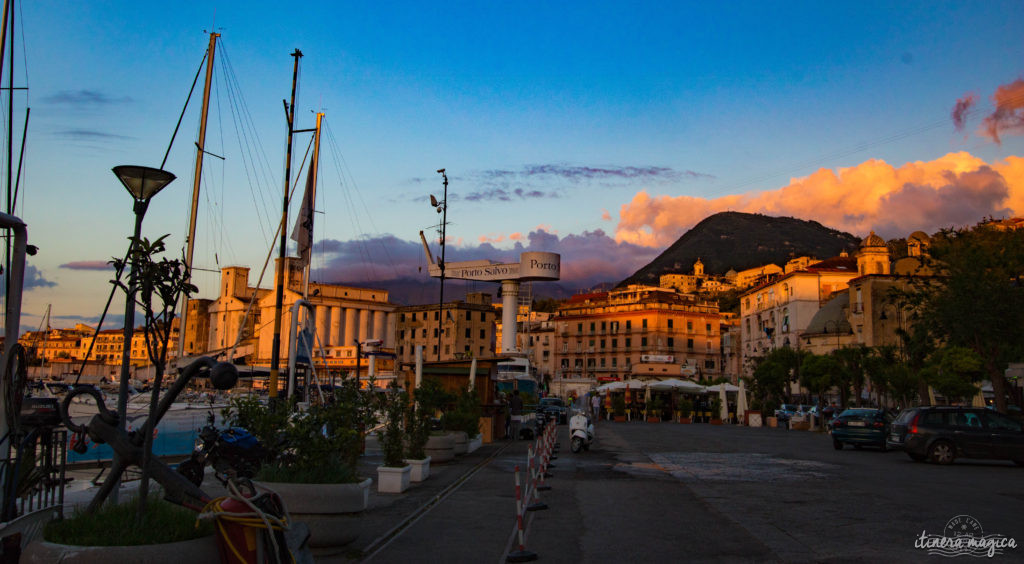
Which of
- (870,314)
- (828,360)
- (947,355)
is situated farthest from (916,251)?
(947,355)

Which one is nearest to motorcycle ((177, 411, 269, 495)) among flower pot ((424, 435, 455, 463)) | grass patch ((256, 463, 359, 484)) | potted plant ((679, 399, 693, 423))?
grass patch ((256, 463, 359, 484))

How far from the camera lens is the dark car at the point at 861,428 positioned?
2720 cm

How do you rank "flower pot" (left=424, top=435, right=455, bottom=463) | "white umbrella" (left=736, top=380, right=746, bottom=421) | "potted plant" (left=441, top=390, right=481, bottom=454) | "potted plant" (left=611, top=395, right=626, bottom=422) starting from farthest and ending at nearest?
"potted plant" (left=611, top=395, right=626, bottom=422)
"white umbrella" (left=736, top=380, right=746, bottom=421)
"potted plant" (left=441, top=390, right=481, bottom=454)
"flower pot" (left=424, top=435, right=455, bottom=463)

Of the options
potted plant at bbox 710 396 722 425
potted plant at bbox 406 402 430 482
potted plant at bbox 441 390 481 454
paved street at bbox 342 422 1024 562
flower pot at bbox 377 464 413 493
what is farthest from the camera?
potted plant at bbox 710 396 722 425

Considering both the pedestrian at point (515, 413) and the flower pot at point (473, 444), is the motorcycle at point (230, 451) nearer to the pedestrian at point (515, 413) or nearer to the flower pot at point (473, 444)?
the flower pot at point (473, 444)

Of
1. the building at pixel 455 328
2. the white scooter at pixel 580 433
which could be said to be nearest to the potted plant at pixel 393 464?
the white scooter at pixel 580 433

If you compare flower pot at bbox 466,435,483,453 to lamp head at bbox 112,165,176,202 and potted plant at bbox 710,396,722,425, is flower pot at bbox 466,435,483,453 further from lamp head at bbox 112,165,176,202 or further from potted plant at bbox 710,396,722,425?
potted plant at bbox 710,396,722,425

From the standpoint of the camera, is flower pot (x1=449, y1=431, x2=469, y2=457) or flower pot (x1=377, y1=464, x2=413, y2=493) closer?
flower pot (x1=377, y1=464, x2=413, y2=493)

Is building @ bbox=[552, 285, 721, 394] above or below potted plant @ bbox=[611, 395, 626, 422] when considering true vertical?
above

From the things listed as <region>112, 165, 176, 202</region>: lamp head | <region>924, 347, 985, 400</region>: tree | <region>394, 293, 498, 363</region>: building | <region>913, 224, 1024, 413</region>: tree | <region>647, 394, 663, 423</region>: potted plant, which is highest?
<region>394, 293, 498, 363</region>: building

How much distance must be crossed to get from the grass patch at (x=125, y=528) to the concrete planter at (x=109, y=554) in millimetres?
126

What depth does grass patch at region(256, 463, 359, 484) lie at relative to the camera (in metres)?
8.33

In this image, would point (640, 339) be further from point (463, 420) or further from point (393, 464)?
point (393, 464)

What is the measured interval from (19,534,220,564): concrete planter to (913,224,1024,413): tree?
33.5 metres
